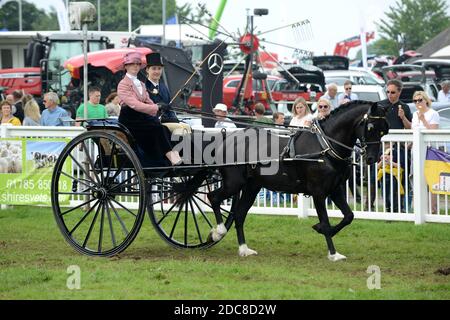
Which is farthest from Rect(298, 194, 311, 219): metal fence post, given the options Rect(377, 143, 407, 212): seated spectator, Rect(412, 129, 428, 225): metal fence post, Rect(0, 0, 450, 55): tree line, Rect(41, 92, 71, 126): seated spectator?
Rect(0, 0, 450, 55): tree line

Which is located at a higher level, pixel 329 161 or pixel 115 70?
pixel 115 70

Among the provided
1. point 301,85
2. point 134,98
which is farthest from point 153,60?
point 301,85

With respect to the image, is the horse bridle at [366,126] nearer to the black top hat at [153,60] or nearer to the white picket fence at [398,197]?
the white picket fence at [398,197]

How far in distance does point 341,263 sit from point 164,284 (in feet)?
7.13

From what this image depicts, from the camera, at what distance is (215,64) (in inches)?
649

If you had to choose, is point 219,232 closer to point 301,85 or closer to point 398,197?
point 398,197

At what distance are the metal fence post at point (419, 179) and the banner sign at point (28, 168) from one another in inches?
196

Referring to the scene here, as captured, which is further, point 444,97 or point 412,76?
point 412,76

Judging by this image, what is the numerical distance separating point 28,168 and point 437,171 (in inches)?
232

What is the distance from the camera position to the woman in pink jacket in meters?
10.5

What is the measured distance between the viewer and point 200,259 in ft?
34.2

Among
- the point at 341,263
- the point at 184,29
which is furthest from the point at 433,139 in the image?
the point at 184,29
